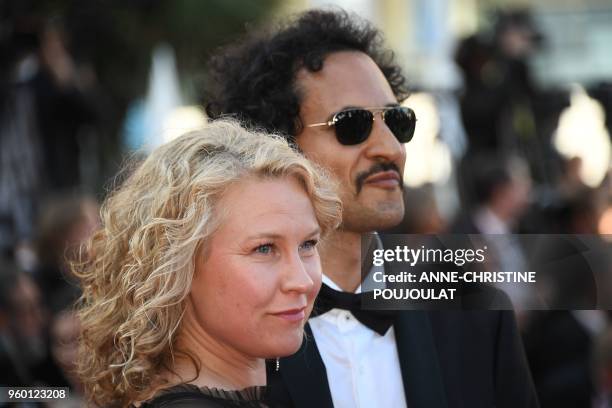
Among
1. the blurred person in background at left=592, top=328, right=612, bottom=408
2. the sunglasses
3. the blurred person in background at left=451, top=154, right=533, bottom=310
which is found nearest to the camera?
the sunglasses

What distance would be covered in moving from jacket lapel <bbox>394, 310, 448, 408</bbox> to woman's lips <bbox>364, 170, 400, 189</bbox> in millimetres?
302

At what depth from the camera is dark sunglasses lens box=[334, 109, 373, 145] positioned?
233 centimetres

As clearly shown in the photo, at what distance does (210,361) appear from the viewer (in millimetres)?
1939

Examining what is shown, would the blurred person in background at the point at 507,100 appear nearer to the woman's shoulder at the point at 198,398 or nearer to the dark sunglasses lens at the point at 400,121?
the dark sunglasses lens at the point at 400,121

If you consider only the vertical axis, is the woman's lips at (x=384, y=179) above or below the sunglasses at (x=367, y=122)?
below

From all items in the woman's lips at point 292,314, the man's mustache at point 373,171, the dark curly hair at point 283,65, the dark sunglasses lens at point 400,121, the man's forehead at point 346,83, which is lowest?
the woman's lips at point 292,314

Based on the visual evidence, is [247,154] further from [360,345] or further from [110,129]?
[110,129]

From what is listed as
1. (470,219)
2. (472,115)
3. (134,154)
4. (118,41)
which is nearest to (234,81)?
(134,154)

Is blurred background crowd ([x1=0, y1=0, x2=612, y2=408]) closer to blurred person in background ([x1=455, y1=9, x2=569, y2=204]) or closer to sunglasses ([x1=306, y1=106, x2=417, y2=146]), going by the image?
blurred person in background ([x1=455, y1=9, x2=569, y2=204])

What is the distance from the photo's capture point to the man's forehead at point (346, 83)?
2371 millimetres

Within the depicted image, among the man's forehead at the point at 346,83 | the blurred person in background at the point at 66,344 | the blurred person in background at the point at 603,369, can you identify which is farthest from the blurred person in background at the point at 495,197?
the man's forehead at the point at 346,83

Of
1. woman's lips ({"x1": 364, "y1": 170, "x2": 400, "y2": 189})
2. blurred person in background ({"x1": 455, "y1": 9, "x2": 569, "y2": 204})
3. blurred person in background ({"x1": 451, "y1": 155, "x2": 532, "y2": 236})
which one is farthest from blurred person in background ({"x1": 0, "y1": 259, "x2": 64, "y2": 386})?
blurred person in background ({"x1": 455, "y1": 9, "x2": 569, "y2": 204})

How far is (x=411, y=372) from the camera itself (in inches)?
84.0

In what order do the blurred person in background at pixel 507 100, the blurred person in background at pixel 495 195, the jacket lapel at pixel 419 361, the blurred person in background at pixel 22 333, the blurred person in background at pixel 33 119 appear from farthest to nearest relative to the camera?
the blurred person in background at pixel 507 100 → the blurred person in background at pixel 495 195 → the blurred person in background at pixel 33 119 → the blurred person in background at pixel 22 333 → the jacket lapel at pixel 419 361
